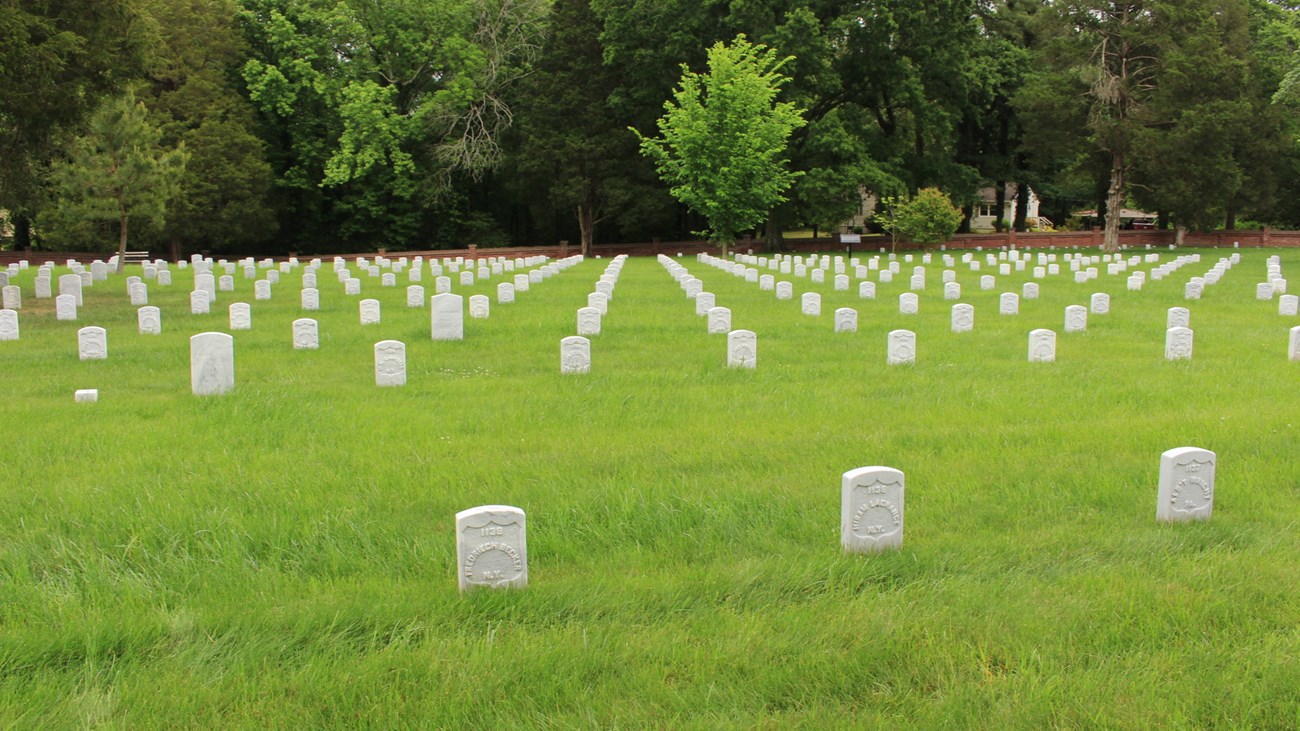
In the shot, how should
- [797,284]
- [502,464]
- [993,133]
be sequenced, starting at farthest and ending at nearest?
[993,133]
[797,284]
[502,464]

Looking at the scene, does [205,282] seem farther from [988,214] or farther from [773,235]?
[988,214]

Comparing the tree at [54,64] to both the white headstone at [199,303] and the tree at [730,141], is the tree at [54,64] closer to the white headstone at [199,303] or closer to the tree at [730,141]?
the white headstone at [199,303]

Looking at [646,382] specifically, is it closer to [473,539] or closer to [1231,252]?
[473,539]

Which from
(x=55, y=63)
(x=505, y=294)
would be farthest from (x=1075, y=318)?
(x=55, y=63)

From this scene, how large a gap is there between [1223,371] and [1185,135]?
104 feet

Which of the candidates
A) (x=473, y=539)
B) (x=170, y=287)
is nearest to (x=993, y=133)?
(x=170, y=287)

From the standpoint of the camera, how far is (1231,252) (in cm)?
4122

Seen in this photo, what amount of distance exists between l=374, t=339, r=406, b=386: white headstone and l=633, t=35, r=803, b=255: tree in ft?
76.2

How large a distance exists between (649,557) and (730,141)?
28.4 meters

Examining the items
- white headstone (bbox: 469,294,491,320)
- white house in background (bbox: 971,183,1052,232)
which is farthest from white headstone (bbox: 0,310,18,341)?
white house in background (bbox: 971,183,1052,232)

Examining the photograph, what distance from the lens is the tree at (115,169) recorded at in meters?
26.1

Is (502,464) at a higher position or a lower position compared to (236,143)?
lower

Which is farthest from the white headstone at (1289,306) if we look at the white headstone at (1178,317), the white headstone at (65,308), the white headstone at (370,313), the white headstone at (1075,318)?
the white headstone at (65,308)

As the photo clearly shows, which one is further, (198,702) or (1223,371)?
(1223,371)
